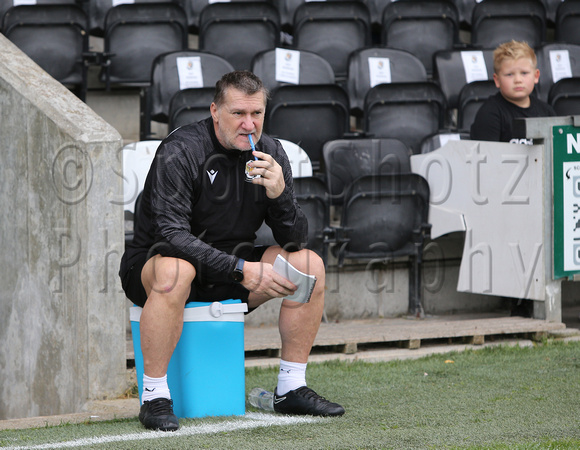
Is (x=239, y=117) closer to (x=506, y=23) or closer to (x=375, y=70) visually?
(x=375, y=70)

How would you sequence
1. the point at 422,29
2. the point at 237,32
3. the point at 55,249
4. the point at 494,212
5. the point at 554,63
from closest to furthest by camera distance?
the point at 55,249
the point at 494,212
the point at 237,32
the point at 554,63
the point at 422,29

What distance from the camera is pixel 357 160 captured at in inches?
229

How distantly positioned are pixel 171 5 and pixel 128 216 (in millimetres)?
2462

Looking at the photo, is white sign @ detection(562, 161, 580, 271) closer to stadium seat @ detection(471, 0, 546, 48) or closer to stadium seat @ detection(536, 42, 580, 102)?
stadium seat @ detection(536, 42, 580, 102)

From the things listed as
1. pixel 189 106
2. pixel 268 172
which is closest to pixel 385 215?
pixel 189 106

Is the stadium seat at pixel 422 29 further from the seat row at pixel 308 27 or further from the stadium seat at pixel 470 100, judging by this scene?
the stadium seat at pixel 470 100

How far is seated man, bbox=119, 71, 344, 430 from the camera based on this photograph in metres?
3.33

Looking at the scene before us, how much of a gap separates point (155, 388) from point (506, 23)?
591cm

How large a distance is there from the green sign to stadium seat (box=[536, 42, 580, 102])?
2453 millimetres

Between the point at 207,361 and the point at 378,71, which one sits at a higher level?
the point at 378,71

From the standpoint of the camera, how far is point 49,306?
14.3 feet

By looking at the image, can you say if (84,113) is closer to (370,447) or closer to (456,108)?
(370,447)

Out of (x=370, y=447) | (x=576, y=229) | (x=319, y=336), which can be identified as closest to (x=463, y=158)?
(x=576, y=229)

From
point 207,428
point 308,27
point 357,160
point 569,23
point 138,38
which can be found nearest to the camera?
point 207,428
